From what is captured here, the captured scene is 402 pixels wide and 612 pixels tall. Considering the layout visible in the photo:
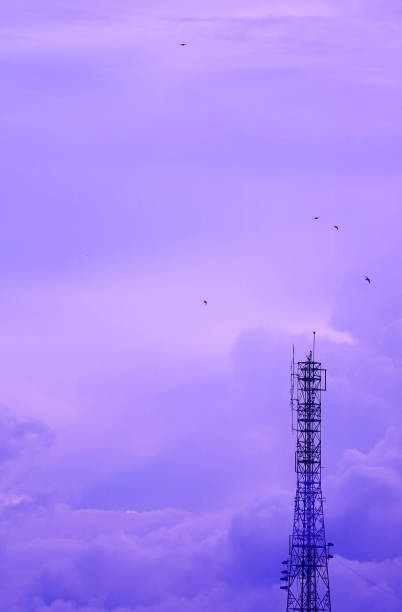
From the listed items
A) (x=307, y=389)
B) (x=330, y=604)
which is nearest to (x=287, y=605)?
(x=330, y=604)

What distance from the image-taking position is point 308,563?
588 feet

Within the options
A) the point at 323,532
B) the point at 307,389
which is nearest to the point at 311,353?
the point at 307,389

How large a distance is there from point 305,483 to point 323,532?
4.33 metres

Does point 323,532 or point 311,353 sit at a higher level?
point 311,353

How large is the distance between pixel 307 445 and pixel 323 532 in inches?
293

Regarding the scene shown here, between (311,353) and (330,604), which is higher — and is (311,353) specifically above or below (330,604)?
above

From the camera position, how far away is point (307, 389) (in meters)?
182

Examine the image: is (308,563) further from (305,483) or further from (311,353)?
(311,353)

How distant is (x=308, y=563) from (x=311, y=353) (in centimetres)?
1757

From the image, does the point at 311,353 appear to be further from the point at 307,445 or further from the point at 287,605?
the point at 287,605

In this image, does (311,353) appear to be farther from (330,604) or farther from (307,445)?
(330,604)

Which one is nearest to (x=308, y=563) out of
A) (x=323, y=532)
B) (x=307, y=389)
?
(x=323, y=532)

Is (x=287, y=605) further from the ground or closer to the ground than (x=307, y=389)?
closer to the ground

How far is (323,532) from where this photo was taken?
178750 millimetres
